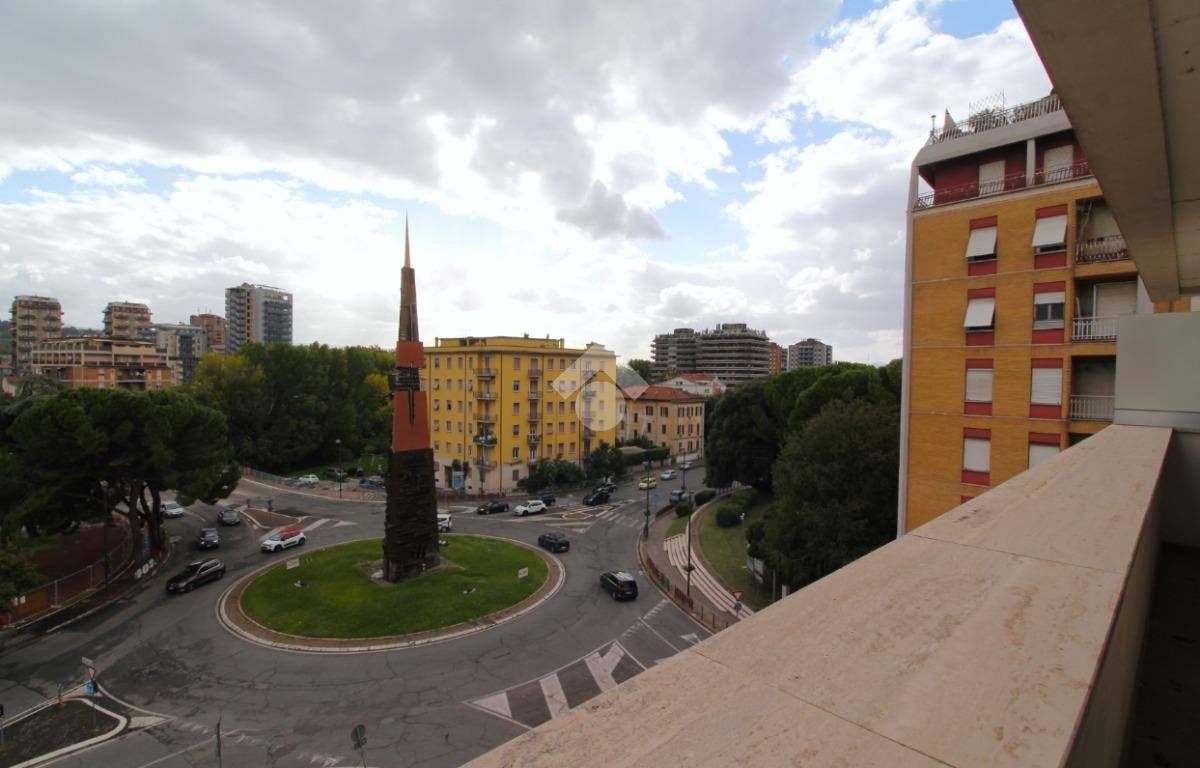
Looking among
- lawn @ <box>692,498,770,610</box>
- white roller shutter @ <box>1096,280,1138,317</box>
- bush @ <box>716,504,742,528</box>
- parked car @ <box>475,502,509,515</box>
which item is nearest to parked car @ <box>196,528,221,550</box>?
parked car @ <box>475,502,509,515</box>

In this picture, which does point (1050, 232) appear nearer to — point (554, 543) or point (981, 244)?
point (981, 244)

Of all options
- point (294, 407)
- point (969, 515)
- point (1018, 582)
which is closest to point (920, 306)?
point (969, 515)

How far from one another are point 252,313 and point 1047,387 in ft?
487

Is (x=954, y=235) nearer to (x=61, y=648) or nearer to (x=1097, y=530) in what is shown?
(x=1097, y=530)

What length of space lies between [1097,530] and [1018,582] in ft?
3.24

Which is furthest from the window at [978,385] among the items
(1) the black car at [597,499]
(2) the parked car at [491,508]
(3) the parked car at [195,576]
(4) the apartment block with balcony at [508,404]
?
(4) the apartment block with balcony at [508,404]

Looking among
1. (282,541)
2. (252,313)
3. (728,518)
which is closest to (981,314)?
(728,518)

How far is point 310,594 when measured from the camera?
69.2 ft

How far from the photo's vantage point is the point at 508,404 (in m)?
42.2

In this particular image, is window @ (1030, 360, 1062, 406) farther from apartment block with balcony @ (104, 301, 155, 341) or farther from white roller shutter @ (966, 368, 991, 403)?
apartment block with balcony @ (104, 301, 155, 341)

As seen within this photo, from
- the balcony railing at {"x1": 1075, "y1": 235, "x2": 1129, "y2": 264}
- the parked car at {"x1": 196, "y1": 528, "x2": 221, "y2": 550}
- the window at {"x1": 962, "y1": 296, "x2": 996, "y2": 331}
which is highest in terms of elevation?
the balcony railing at {"x1": 1075, "y1": 235, "x2": 1129, "y2": 264}

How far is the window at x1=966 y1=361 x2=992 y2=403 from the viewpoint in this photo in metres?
14.8

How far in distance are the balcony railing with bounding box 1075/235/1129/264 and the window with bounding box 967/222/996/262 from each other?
5.54ft

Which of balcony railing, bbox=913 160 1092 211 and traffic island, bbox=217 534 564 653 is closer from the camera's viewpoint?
balcony railing, bbox=913 160 1092 211
